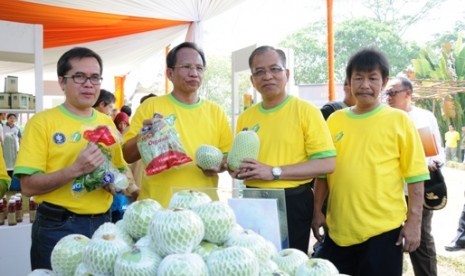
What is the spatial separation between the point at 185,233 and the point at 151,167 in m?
0.99

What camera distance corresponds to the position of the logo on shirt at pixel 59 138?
187cm

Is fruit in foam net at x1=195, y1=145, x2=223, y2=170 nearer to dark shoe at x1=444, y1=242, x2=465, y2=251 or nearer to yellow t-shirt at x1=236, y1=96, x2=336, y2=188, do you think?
yellow t-shirt at x1=236, y1=96, x2=336, y2=188

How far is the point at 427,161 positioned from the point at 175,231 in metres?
2.64

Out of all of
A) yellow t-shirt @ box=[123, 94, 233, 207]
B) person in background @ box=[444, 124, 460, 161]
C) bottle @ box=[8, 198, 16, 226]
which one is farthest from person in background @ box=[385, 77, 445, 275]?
person in background @ box=[444, 124, 460, 161]

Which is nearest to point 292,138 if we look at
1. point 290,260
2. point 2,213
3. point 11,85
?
point 290,260

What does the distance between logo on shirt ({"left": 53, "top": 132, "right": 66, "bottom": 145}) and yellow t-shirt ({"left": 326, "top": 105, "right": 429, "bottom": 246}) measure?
130 centimetres

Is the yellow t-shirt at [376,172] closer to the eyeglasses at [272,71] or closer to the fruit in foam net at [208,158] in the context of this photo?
the eyeglasses at [272,71]

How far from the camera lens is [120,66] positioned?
11570 mm

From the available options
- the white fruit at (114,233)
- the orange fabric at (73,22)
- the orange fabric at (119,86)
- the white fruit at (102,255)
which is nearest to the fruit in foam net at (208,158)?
the white fruit at (114,233)

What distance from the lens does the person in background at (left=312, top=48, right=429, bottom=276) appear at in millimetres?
2014

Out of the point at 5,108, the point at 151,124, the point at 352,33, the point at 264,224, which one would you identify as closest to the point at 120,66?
the point at 5,108

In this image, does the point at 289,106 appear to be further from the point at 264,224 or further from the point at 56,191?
the point at 56,191

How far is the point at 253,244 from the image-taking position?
44.4 inches

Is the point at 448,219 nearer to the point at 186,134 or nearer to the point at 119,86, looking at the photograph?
the point at 186,134
